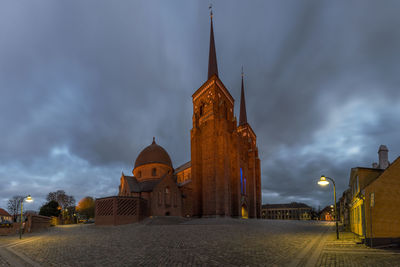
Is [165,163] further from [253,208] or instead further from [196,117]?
[253,208]

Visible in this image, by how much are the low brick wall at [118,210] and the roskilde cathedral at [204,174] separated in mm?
172

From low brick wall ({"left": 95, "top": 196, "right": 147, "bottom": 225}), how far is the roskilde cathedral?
172 millimetres

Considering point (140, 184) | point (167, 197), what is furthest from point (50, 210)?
point (167, 197)

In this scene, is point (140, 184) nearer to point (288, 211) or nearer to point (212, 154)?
point (212, 154)

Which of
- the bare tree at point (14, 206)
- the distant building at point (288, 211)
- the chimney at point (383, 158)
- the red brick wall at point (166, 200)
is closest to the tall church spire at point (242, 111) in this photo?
the red brick wall at point (166, 200)

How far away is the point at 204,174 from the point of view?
47.3 metres

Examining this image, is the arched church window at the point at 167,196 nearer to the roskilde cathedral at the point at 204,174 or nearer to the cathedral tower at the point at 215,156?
the roskilde cathedral at the point at 204,174

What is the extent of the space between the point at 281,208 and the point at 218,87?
92.8 metres

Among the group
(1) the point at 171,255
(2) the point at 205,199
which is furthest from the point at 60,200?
(1) the point at 171,255

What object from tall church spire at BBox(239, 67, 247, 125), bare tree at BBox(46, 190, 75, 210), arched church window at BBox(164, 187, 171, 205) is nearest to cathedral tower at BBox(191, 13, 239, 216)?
arched church window at BBox(164, 187, 171, 205)

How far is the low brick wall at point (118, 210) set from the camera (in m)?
39.2

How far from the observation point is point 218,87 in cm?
5206

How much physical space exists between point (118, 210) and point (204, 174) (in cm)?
1711

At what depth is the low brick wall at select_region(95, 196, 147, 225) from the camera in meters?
39.2
